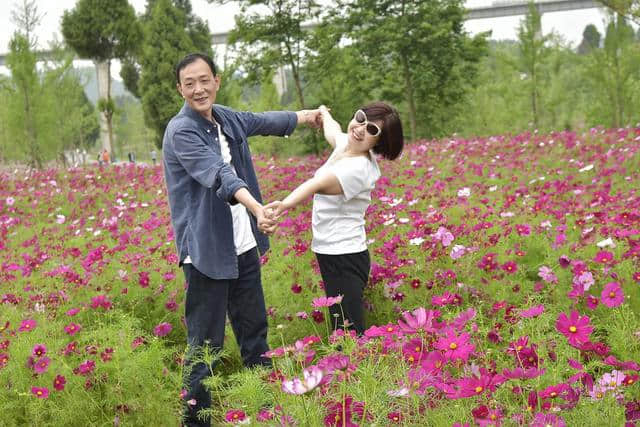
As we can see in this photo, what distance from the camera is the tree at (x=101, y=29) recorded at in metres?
20.0

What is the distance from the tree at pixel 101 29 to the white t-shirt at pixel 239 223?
60.3 feet

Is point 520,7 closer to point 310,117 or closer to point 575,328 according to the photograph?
point 310,117

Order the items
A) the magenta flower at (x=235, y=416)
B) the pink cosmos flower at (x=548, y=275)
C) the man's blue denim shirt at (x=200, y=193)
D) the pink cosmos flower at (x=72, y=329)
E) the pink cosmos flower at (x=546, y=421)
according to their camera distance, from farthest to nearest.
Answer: the pink cosmos flower at (x=548, y=275), the pink cosmos flower at (x=72, y=329), the man's blue denim shirt at (x=200, y=193), the magenta flower at (x=235, y=416), the pink cosmos flower at (x=546, y=421)

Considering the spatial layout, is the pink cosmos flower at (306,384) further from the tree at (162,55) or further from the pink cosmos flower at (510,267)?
the tree at (162,55)

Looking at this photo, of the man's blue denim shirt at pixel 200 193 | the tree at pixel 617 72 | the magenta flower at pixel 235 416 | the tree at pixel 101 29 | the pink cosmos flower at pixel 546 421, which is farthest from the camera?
the tree at pixel 101 29

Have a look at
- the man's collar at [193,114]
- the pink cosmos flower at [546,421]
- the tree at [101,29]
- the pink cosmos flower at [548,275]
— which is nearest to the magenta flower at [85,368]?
the man's collar at [193,114]

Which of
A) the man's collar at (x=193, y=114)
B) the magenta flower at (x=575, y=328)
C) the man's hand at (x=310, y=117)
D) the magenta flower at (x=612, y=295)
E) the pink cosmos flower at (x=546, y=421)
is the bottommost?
the magenta flower at (x=612, y=295)

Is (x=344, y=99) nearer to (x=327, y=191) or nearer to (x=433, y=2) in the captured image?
(x=433, y=2)

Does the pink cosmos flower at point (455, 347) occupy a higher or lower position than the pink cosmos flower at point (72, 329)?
higher

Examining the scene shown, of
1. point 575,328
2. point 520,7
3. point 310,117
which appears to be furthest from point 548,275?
point 520,7

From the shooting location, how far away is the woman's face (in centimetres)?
279

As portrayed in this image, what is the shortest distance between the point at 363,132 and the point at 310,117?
830 millimetres

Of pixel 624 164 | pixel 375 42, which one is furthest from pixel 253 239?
pixel 375 42

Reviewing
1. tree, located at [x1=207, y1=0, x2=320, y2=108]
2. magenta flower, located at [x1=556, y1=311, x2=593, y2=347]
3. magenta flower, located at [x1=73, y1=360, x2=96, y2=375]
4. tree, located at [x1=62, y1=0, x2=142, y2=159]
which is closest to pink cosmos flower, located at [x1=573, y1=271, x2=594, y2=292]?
magenta flower, located at [x1=556, y1=311, x2=593, y2=347]
